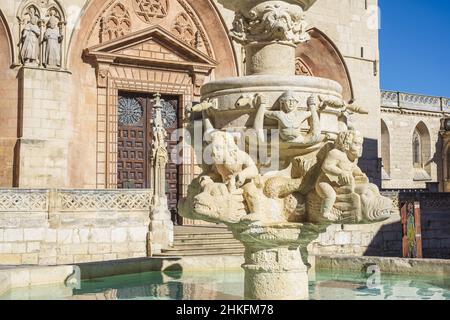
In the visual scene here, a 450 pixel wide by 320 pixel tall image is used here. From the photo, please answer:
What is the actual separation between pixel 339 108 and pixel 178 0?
1461 cm

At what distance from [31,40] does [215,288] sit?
11.1 metres

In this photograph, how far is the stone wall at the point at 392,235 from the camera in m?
17.6

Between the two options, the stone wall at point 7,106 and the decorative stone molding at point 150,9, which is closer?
the stone wall at point 7,106

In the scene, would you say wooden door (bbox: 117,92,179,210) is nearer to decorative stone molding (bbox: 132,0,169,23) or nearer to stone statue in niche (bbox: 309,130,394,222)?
decorative stone molding (bbox: 132,0,169,23)

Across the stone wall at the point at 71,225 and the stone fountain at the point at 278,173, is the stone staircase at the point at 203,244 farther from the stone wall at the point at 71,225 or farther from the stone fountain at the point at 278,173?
the stone fountain at the point at 278,173

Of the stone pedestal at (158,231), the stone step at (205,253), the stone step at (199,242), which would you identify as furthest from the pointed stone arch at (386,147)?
the stone pedestal at (158,231)

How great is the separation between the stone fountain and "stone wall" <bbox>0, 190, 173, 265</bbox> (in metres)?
7.69

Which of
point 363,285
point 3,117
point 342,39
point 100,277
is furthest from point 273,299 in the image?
point 342,39

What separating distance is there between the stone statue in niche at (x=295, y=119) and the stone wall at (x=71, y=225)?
28.0ft

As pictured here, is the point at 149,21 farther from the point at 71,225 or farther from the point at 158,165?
the point at 71,225

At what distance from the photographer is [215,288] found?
8.04 meters

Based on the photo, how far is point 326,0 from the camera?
22.9 m

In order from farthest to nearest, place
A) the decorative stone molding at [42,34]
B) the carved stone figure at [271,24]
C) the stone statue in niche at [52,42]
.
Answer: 1. the stone statue in niche at [52,42]
2. the decorative stone molding at [42,34]
3. the carved stone figure at [271,24]

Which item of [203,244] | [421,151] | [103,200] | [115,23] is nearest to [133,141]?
[115,23]
